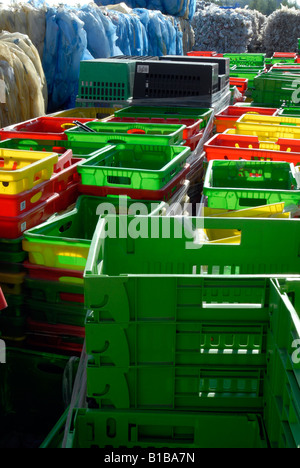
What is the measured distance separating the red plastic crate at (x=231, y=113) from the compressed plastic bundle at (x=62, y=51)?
14.7 ft

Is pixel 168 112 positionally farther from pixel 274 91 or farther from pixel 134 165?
pixel 134 165

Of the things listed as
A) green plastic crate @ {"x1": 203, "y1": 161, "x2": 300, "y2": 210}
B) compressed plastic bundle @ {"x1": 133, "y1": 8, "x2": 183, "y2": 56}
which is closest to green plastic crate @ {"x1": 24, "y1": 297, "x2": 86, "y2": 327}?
green plastic crate @ {"x1": 203, "y1": 161, "x2": 300, "y2": 210}

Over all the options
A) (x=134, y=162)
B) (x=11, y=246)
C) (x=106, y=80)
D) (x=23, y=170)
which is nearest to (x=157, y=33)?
(x=106, y=80)

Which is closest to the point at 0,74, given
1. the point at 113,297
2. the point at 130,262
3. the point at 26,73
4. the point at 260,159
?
the point at 26,73

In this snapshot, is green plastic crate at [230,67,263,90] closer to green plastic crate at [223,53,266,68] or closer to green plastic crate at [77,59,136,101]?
green plastic crate at [223,53,266,68]

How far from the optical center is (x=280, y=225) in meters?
2.12

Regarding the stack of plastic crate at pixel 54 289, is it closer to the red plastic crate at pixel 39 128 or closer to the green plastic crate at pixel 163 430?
the green plastic crate at pixel 163 430

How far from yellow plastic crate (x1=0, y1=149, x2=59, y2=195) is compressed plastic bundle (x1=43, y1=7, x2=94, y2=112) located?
6483 mm

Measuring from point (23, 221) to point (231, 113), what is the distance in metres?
3.63

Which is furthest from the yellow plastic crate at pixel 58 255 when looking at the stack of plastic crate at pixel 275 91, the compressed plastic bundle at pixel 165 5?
the compressed plastic bundle at pixel 165 5

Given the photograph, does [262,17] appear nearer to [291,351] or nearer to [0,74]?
[0,74]

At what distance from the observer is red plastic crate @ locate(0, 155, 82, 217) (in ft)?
8.76

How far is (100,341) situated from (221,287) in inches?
16.5

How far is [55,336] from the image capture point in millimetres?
2703
